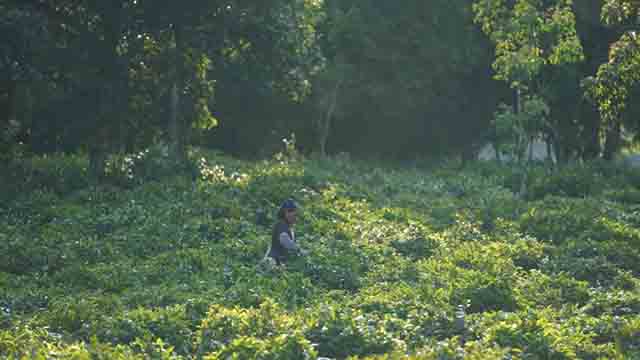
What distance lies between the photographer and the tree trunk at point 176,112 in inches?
1198

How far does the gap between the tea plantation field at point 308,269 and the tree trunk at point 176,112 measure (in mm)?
1360

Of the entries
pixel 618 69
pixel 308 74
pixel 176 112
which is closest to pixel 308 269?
pixel 618 69

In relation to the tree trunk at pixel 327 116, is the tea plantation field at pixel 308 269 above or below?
below

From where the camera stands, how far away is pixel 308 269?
717 inches

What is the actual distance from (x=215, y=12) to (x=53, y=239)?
12.1 meters

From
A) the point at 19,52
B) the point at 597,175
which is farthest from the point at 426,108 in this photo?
the point at 19,52

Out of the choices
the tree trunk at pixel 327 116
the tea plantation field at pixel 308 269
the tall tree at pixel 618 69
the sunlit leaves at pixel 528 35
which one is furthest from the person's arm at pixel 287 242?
the tree trunk at pixel 327 116

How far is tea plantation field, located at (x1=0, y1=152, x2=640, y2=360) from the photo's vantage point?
13500mm

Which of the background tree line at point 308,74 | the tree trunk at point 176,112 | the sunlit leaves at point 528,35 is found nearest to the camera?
the background tree line at point 308,74

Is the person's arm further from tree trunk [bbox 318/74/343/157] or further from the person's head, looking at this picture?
tree trunk [bbox 318/74/343/157]

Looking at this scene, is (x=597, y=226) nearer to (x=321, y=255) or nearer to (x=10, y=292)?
(x=321, y=255)

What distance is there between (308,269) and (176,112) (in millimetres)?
15355

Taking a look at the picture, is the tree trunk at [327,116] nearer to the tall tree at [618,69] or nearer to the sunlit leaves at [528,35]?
the sunlit leaves at [528,35]

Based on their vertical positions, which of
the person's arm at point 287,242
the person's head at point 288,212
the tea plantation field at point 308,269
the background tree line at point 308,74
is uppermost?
the background tree line at point 308,74
